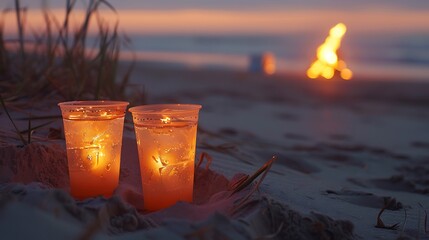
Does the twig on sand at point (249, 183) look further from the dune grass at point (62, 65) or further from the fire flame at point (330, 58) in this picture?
the fire flame at point (330, 58)

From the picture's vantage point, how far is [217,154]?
3098 millimetres

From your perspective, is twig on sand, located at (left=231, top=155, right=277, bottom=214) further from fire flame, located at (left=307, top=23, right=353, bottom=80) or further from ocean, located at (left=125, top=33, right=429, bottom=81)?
ocean, located at (left=125, top=33, right=429, bottom=81)

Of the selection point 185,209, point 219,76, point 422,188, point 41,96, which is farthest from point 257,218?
point 219,76

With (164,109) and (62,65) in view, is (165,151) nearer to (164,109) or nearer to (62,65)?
(164,109)

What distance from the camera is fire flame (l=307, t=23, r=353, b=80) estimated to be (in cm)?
859

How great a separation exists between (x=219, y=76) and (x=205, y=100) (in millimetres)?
4414

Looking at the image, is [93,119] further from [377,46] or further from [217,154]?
[377,46]

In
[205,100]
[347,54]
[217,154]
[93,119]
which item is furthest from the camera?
[347,54]

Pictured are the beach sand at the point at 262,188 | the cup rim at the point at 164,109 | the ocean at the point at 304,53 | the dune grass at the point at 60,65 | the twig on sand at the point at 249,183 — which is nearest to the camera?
the beach sand at the point at 262,188

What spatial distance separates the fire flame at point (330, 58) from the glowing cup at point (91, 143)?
6060 mm

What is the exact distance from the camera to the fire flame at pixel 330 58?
8.59m

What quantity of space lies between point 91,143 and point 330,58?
327 inches

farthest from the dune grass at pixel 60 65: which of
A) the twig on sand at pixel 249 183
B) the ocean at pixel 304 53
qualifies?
the ocean at pixel 304 53

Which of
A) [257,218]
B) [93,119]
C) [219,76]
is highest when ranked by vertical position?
[93,119]
